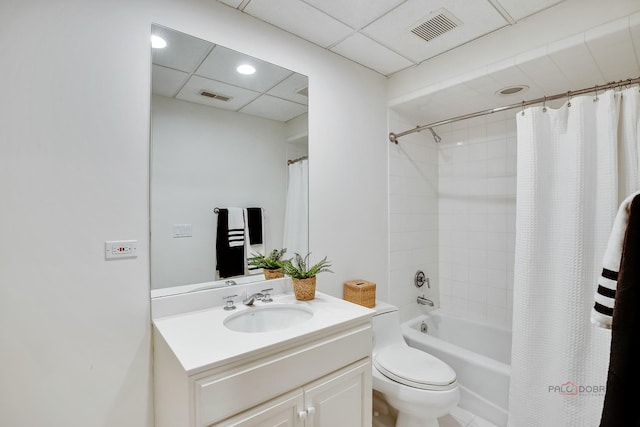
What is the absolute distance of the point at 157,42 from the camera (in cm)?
139

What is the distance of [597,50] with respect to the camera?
156cm

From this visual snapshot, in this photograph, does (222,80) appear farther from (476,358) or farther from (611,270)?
(476,358)

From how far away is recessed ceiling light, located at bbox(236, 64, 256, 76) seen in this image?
166 cm

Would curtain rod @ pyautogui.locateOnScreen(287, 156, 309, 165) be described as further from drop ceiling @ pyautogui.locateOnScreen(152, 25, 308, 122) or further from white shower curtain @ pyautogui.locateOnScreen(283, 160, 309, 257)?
drop ceiling @ pyautogui.locateOnScreen(152, 25, 308, 122)

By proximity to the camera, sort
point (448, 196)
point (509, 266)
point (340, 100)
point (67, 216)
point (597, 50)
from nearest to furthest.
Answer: point (67, 216) → point (597, 50) → point (340, 100) → point (509, 266) → point (448, 196)

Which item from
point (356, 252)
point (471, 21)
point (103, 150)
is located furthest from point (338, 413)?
point (471, 21)

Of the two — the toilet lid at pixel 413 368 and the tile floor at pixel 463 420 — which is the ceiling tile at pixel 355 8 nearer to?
the toilet lid at pixel 413 368

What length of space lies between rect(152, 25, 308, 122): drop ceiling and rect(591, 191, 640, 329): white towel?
1.56 m

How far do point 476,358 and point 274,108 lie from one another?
2.02 metres

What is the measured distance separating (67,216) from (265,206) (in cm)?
89

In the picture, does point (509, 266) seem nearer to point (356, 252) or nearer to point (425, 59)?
point (356, 252)

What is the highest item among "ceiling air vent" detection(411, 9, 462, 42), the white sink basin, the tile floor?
"ceiling air vent" detection(411, 9, 462, 42)

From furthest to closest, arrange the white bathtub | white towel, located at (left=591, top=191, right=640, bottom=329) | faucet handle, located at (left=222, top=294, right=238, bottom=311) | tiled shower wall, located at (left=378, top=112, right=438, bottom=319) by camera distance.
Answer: tiled shower wall, located at (left=378, top=112, right=438, bottom=319) < the white bathtub < faucet handle, located at (left=222, top=294, right=238, bottom=311) < white towel, located at (left=591, top=191, right=640, bottom=329)

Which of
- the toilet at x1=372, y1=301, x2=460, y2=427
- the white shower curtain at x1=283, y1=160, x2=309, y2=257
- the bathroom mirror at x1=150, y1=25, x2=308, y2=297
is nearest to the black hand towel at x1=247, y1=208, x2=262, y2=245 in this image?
the bathroom mirror at x1=150, y1=25, x2=308, y2=297
